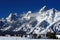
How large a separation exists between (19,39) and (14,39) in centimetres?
163

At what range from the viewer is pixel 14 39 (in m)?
52.0

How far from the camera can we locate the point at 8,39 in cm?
5312

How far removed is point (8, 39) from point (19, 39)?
325cm

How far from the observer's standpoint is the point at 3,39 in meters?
53.8

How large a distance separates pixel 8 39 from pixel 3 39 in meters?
1.22

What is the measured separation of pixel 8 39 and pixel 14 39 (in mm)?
1636

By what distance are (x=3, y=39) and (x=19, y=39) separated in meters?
4.44

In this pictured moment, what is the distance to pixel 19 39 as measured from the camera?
166 ft

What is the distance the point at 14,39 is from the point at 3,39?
2843mm
